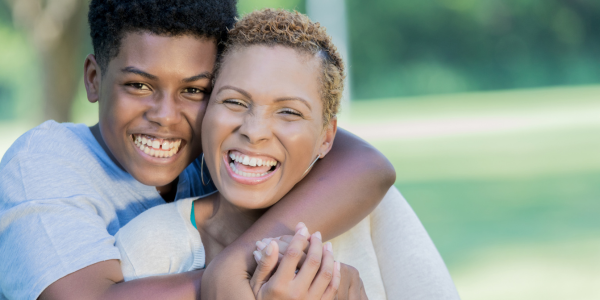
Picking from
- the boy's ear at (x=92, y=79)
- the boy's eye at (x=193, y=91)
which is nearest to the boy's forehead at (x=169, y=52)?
the boy's eye at (x=193, y=91)

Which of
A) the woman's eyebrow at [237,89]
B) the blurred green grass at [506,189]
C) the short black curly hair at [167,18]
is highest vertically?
the blurred green grass at [506,189]

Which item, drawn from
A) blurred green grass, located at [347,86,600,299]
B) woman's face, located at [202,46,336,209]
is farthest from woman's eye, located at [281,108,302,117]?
blurred green grass, located at [347,86,600,299]

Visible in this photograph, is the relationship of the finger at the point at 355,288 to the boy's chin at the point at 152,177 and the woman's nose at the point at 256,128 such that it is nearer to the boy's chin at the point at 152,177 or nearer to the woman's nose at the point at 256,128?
the woman's nose at the point at 256,128

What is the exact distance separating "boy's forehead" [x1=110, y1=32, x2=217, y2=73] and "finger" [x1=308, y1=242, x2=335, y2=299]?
95 centimetres

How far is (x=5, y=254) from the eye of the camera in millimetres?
2064

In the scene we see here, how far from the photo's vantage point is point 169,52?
7.80 feet

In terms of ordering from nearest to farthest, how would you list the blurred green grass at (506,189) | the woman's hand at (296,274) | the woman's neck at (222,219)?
the woman's hand at (296,274) < the woman's neck at (222,219) < the blurred green grass at (506,189)

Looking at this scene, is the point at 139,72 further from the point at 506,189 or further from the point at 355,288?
the point at 506,189

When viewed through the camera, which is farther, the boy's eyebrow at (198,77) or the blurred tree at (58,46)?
the blurred tree at (58,46)

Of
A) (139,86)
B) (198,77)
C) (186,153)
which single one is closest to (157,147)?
(186,153)

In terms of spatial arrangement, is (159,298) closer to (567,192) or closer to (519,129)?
(567,192)

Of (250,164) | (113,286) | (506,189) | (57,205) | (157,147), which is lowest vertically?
(113,286)

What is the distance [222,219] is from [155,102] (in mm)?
543

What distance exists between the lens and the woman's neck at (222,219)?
2.30 metres
